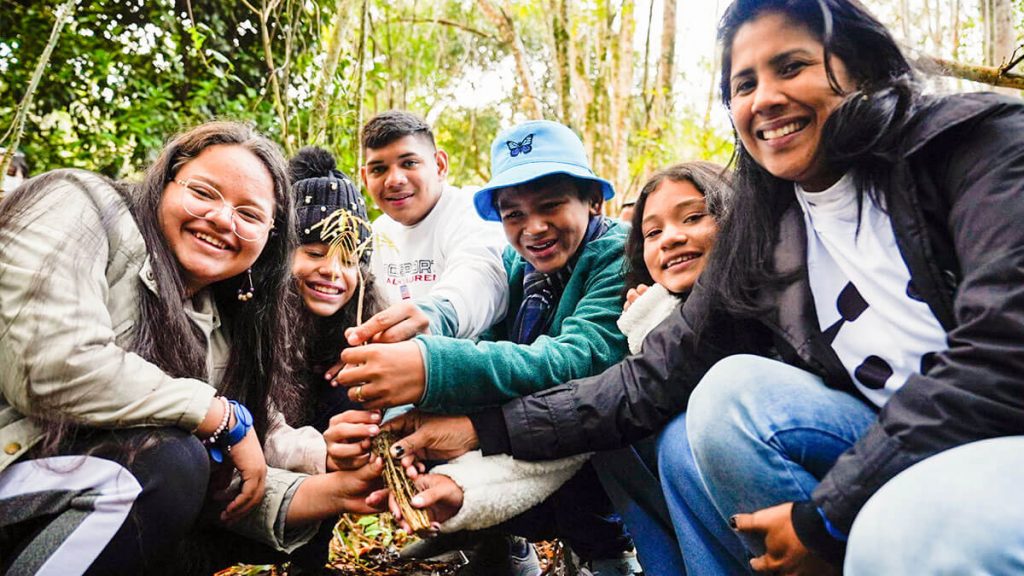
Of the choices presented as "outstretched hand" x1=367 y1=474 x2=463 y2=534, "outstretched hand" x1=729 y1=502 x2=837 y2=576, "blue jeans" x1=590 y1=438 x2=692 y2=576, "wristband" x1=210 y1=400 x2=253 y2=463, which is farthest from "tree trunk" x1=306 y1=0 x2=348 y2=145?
"outstretched hand" x1=729 y1=502 x2=837 y2=576

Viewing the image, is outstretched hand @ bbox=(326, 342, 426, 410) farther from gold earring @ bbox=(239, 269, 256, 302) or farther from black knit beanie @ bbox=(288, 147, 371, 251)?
black knit beanie @ bbox=(288, 147, 371, 251)

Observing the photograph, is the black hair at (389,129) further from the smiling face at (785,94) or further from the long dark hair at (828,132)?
the smiling face at (785,94)

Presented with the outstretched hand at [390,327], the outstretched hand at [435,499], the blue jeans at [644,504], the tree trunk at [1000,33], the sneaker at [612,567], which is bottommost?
the sneaker at [612,567]

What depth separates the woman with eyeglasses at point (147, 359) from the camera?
4.92 feet

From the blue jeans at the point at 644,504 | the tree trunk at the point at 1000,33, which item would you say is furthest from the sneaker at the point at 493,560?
the tree trunk at the point at 1000,33

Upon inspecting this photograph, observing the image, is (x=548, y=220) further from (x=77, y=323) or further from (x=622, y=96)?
(x=622, y=96)

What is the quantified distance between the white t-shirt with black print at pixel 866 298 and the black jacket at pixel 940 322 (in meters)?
0.03

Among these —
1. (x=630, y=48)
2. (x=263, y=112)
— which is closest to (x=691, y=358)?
(x=263, y=112)

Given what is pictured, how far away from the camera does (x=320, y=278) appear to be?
2.49 m

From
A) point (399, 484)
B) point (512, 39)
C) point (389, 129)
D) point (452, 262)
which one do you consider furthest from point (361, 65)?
point (512, 39)

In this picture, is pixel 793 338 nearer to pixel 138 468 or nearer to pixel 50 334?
pixel 138 468

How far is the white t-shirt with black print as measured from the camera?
4.31 ft

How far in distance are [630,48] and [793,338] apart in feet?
22.6

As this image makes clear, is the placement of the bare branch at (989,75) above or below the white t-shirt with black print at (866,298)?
above
